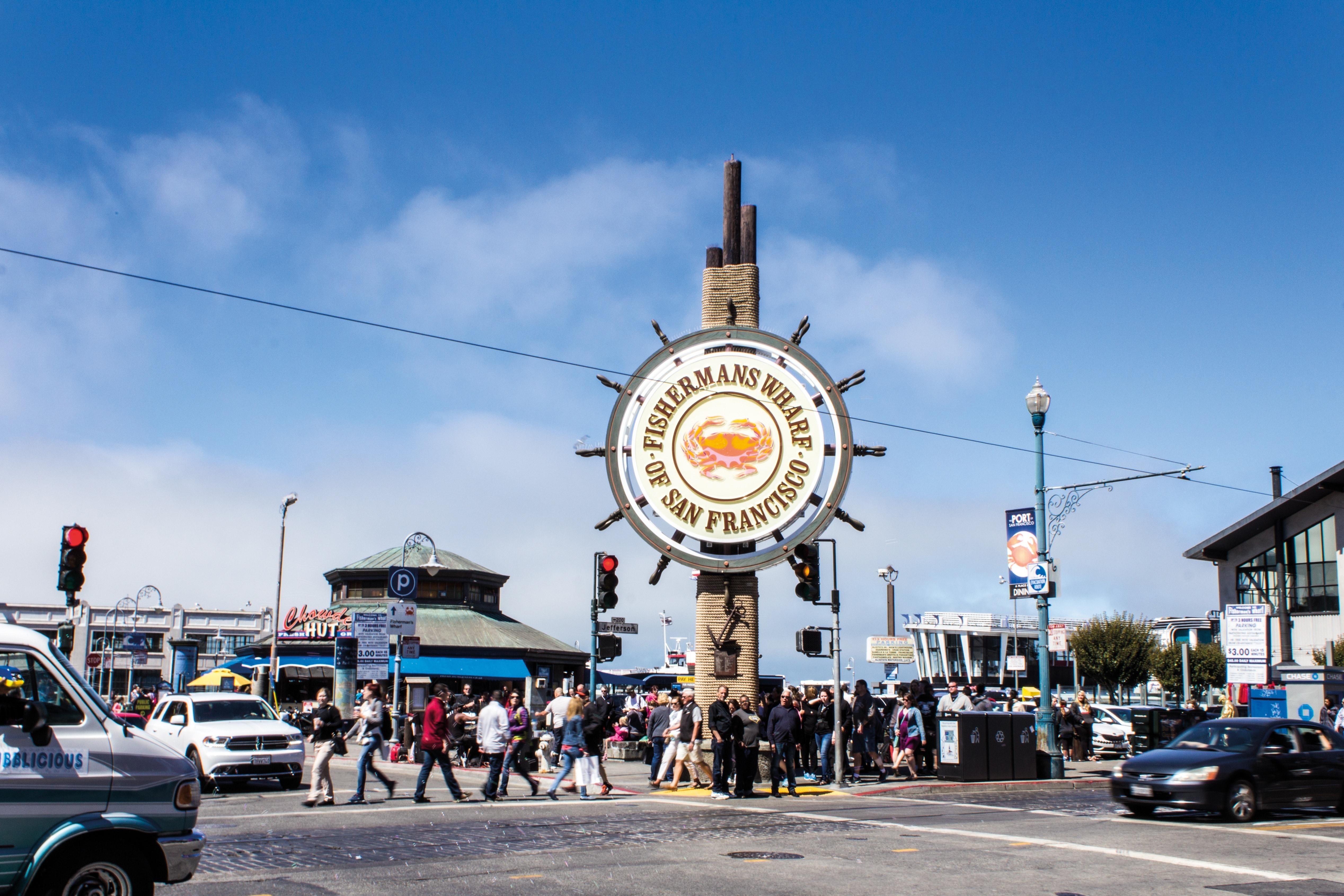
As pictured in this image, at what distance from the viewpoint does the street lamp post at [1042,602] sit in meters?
23.1

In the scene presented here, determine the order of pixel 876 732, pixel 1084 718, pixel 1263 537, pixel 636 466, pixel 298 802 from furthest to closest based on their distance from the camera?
pixel 1263 537, pixel 1084 718, pixel 636 466, pixel 876 732, pixel 298 802

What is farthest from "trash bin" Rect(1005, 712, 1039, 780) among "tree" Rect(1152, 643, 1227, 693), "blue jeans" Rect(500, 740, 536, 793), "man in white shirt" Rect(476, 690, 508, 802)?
"tree" Rect(1152, 643, 1227, 693)

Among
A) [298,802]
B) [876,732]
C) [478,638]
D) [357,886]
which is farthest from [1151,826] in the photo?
[478,638]

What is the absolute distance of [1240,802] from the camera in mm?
15680

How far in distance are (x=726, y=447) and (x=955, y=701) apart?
6.81 metres

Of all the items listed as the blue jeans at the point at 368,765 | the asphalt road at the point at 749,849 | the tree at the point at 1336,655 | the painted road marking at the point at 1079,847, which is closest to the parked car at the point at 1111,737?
the tree at the point at 1336,655

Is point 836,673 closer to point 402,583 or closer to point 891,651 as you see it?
point 402,583

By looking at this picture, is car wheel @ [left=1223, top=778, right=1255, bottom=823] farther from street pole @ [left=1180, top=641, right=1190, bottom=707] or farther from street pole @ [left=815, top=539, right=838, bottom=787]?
street pole @ [left=1180, top=641, right=1190, bottom=707]

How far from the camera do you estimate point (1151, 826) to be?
15.0m

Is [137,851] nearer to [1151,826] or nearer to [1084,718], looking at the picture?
→ [1151,826]

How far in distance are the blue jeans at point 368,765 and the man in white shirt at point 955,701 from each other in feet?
36.1

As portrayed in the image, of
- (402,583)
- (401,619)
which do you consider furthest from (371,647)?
(402,583)

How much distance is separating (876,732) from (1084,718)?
8.63 meters

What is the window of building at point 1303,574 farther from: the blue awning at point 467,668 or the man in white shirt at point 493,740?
the man in white shirt at point 493,740
